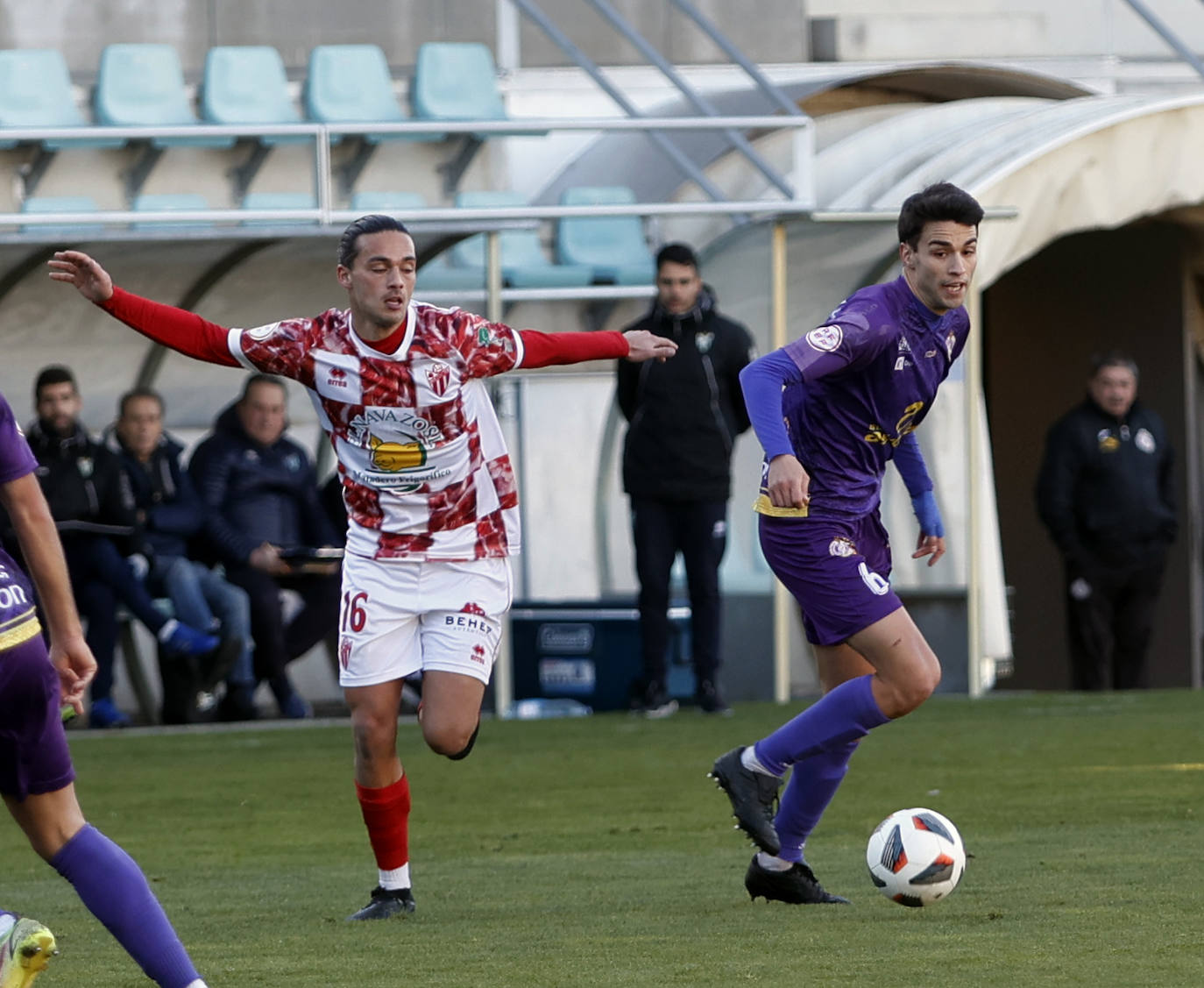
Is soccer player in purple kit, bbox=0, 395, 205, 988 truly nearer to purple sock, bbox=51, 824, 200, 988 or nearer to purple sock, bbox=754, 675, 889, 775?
purple sock, bbox=51, 824, 200, 988

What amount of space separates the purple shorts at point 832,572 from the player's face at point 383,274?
120 cm

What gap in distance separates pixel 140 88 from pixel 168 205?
6.70ft

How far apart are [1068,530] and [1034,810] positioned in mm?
5606

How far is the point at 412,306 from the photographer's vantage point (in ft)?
20.9

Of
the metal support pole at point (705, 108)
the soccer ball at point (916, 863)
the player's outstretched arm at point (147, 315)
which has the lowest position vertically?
the soccer ball at point (916, 863)

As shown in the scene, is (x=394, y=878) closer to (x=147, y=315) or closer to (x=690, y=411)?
(x=147, y=315)

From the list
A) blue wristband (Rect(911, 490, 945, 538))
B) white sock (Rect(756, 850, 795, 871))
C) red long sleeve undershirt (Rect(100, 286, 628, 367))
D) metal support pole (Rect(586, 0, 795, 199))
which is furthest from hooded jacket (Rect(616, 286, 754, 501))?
white sock (Rect(756, 850, 795, 871))

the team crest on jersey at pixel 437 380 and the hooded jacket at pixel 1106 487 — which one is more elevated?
the team crest on jersey at pixel 437 380

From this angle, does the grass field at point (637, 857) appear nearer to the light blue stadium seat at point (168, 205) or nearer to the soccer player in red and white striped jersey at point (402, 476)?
the soccer player in red and white striped jersey at point (402, 476)

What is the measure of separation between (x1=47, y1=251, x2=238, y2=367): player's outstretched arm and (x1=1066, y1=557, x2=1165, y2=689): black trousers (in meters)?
8.75

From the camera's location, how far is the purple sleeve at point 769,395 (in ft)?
19.6

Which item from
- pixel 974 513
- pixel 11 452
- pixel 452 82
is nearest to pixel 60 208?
pixel 452 82

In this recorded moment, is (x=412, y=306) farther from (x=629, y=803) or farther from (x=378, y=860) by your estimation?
(x=629, y=803)

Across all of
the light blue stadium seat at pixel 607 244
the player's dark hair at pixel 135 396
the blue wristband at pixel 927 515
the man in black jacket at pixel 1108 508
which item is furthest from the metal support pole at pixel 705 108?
the blue wristband at pixel 927 515
